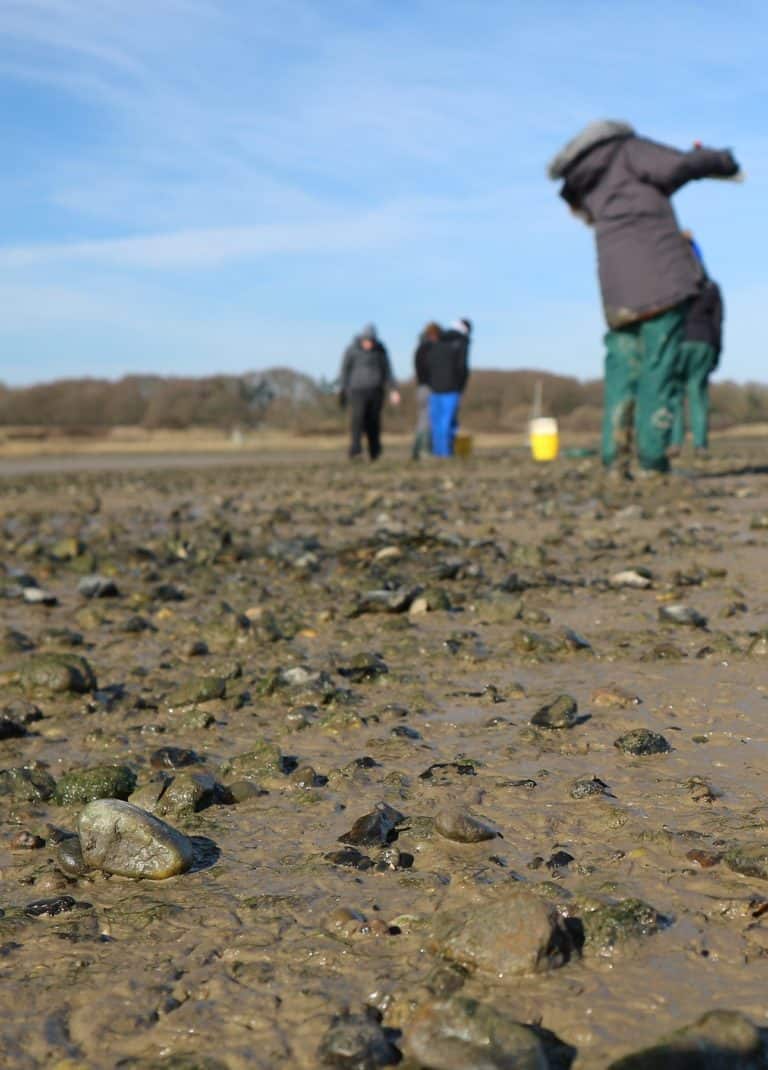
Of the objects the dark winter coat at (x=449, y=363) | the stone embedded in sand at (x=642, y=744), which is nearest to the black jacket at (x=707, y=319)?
the dark winter coat at (x=449, y=363)

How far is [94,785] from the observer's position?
2.34 meters

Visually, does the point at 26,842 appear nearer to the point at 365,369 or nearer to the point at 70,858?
the point at 70,858

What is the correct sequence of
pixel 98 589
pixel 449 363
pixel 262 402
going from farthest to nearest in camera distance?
1. pixel 262 402
2. pixel 449 363
3. pixel 98 589

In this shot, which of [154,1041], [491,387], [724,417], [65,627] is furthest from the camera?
[491,387]

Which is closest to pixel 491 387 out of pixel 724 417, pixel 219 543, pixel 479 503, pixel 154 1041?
pixel 724 417

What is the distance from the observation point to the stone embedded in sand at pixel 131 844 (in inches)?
74.7

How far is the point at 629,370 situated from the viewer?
7.96m

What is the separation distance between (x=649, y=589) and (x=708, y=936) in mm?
2793

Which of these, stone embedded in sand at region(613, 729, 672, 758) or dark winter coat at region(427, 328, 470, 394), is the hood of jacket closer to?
stone embedded in sand at region(613, 729, 672, 758)

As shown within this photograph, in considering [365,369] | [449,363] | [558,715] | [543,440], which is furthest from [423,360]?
[558,715]

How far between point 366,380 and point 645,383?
26.4ft

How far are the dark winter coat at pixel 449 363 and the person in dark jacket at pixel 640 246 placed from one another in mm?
8117

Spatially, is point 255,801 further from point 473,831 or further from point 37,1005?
point 37,1005

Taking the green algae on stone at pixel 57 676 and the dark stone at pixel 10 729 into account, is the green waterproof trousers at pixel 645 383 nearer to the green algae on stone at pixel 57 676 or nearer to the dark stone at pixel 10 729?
the green algae on stone at pixel 57 676
